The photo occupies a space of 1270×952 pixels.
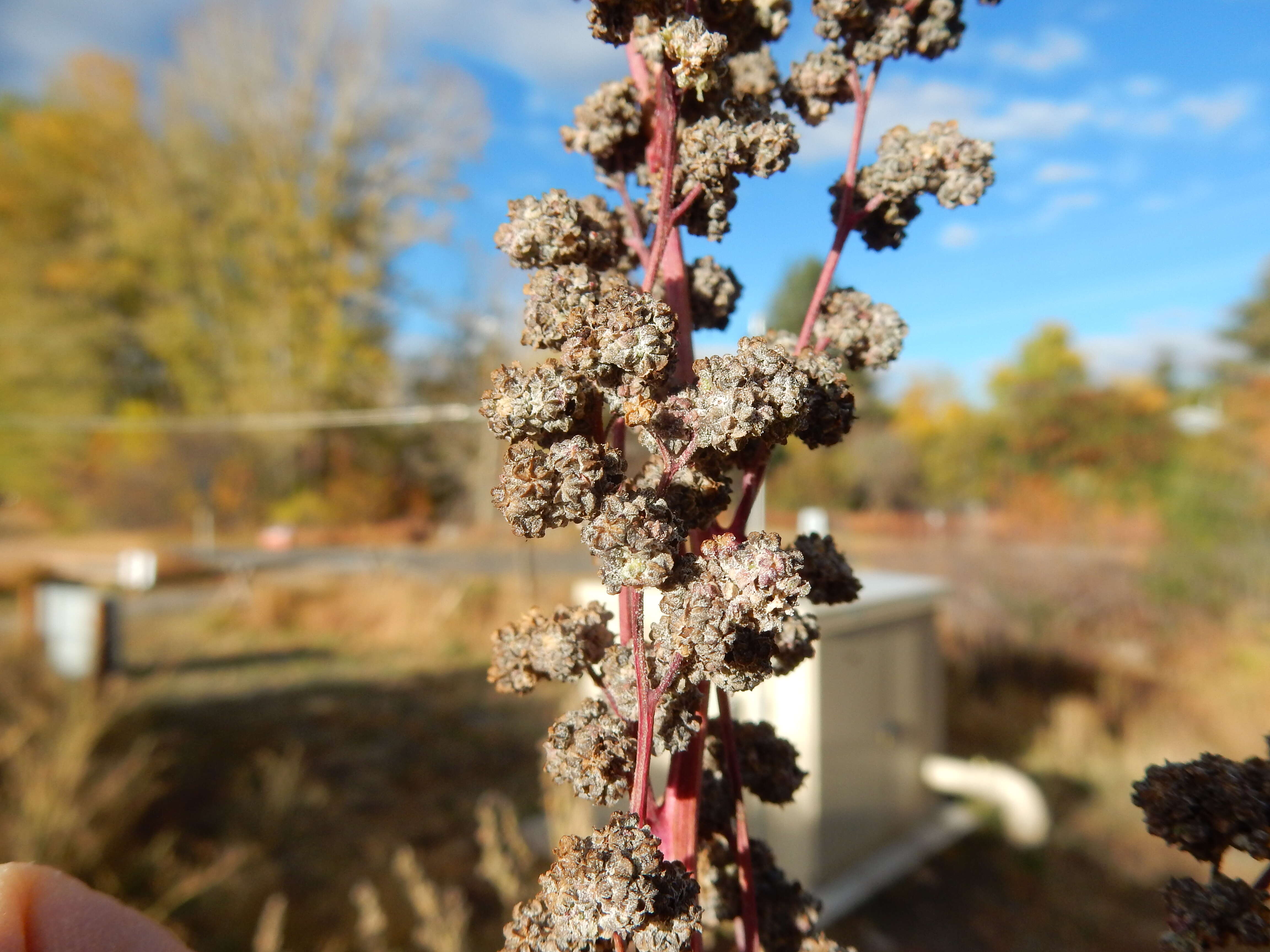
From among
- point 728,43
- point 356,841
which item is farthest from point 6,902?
point 356,841

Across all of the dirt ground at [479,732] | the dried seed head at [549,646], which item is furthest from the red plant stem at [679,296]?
the dirt ground at [479,732]

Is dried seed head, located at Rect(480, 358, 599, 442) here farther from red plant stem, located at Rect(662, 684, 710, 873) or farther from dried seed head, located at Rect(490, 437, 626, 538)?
red plant stem, located at Rect(662, 684, 710, 873)

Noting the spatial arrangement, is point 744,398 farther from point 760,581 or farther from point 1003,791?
point 1003,791

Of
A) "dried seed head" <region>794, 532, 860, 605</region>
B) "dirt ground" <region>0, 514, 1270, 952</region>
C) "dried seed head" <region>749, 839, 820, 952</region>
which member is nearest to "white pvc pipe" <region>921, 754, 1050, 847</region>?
"dirt ground" <region>0, 514, 1270, 952</region>

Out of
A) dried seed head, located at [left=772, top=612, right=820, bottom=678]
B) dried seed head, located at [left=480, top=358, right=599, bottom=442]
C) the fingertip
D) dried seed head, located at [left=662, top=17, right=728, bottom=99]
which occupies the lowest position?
the fingertip

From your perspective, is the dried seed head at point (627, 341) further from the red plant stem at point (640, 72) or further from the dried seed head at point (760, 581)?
the red plant stem at point (640, 72)

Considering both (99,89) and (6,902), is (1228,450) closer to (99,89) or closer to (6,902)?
(6,902)

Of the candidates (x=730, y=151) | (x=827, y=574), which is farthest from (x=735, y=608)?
(x=730, y=151)
